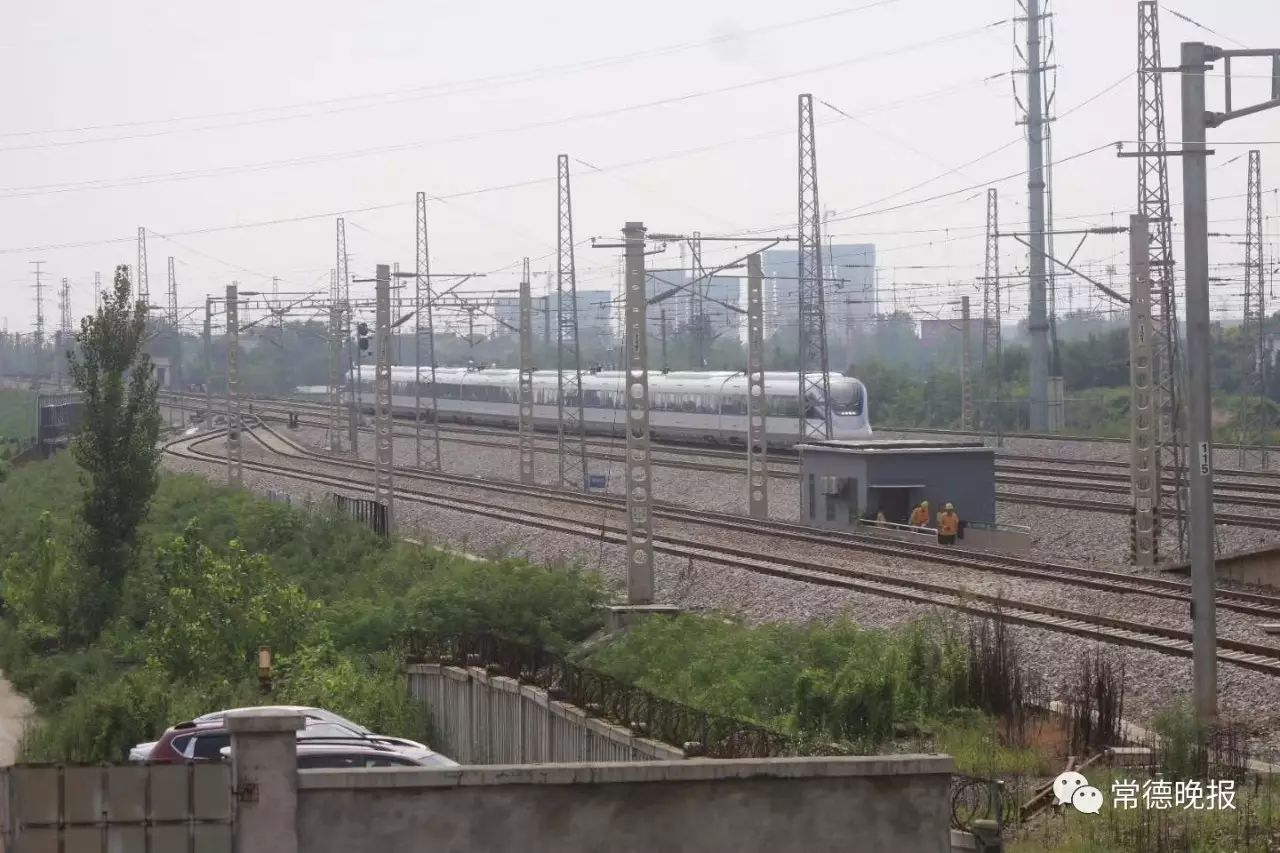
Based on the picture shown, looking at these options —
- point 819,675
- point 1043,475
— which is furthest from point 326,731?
point 1043,475

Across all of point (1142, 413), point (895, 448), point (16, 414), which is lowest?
point (16, 414)

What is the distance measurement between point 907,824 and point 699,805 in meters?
1.32

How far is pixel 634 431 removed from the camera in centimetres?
2823

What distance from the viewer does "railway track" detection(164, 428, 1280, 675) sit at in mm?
18984

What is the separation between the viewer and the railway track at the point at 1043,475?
3512 centimetres

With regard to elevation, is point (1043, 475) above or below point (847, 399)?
below

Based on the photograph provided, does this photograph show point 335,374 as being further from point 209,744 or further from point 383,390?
point 209,744

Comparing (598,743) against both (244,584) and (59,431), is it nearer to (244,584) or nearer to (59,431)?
(244,584)

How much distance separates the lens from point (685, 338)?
6191 inches

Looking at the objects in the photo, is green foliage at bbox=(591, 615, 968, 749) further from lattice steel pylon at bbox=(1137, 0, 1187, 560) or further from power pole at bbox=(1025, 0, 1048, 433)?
power pole at bbox=(1025, 0, 1048, 433)

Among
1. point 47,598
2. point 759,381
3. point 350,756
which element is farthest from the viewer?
point 759,381

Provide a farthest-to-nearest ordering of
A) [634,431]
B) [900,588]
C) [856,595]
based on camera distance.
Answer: [634,431] → [900,588] → [856,595]

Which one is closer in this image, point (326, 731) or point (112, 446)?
point (326, 731)

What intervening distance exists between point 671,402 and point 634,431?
1327 inches
